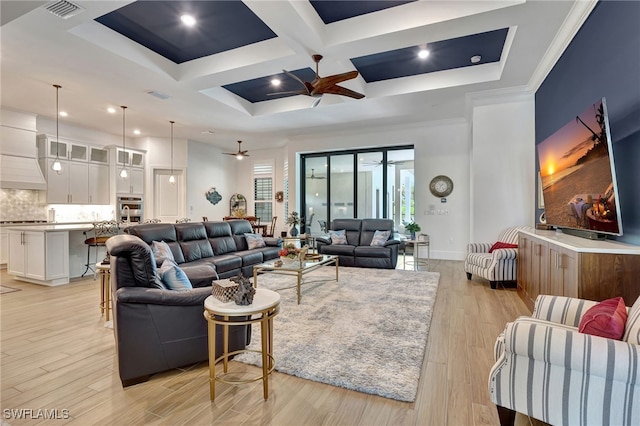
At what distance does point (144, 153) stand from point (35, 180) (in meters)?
2.63

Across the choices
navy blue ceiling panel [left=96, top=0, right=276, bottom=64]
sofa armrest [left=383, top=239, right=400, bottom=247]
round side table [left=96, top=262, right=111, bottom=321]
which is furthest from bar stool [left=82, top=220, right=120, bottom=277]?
sofa armrest [left=383, top=239, right=400, bottom=247]

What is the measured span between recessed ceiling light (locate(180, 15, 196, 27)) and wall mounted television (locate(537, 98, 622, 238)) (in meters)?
4.13

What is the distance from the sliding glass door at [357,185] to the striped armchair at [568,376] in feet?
21.3

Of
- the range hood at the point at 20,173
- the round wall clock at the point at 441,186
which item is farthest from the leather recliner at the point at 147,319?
the round wall clock at the point at 441,186

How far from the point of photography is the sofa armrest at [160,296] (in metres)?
2.13

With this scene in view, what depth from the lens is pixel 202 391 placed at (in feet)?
6.82

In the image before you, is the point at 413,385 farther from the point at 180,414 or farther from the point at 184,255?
the point at 184,255

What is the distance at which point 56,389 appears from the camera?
6.94ft

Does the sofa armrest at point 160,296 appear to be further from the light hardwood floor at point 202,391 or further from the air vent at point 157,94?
the air vent at point 157,94

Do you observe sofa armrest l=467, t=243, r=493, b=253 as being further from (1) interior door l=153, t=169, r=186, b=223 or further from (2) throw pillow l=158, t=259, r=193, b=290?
(1) interior door l=153, t=169, r=186, b=223

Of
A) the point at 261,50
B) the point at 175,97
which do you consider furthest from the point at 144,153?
the point at 261,50

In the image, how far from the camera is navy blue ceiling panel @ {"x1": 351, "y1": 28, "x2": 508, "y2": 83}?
4145mm

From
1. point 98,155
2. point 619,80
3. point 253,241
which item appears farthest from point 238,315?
point 98,155

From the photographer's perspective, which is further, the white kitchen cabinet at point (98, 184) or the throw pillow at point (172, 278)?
the white kitchen cabinet at point (98, 184)
